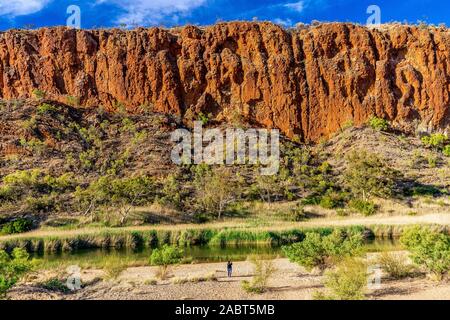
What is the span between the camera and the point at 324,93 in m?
68.4

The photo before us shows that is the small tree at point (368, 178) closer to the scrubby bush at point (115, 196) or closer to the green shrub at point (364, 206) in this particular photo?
the green shrub at point (364, 206)

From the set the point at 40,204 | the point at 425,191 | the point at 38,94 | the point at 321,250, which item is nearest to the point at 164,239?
the point at 321,250

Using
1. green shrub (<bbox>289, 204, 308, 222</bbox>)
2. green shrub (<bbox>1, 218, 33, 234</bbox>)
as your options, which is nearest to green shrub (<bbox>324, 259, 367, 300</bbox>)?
green shrub (<bbox>289, 204, 308, 222</bbox>)

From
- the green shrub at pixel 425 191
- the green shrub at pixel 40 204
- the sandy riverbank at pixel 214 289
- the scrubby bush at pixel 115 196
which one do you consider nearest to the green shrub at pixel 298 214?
the green shrub at pixel 425 191

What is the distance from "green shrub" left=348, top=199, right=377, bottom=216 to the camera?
4259cm

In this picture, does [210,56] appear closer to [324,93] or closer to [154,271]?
[324,93]

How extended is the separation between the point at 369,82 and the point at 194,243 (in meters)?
48.3

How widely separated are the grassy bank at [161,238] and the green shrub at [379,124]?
32.9 meters

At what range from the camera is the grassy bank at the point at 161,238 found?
Answer: 2880 centimetres

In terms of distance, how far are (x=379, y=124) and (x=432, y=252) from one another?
50157 millimetres

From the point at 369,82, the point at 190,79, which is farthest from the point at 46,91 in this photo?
the point at 369,82

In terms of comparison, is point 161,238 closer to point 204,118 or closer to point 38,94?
point 204,118

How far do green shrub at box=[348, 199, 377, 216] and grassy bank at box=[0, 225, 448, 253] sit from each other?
9184 mm
